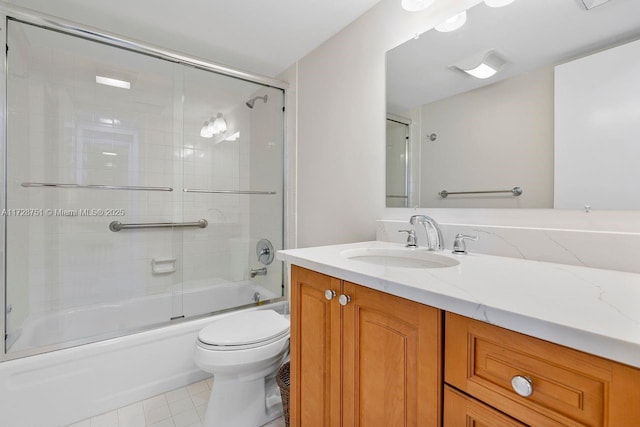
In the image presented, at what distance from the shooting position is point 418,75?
4.65ft

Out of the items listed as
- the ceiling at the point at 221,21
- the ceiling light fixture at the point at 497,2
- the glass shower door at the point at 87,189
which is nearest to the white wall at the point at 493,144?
the ceiling light fixture at the point at 497,2

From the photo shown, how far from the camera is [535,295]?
0.62m

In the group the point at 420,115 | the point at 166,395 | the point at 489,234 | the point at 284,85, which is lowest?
the point at 166,395

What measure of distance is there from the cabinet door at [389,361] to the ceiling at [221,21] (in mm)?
1543

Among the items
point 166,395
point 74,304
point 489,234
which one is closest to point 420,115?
point 489,234

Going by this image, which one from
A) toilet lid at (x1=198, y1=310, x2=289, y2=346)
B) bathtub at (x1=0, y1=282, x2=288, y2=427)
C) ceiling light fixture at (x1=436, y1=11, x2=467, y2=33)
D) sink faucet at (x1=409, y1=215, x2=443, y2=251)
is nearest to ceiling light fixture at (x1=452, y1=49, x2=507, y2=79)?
ceiling light fixture at (x1=436, y1=11, x2=467, y2=33)

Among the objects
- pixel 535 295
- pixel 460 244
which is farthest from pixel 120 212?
pixel 535 295

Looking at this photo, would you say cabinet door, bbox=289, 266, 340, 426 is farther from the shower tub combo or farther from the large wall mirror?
the shower tub combo

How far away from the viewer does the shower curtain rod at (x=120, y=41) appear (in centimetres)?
150

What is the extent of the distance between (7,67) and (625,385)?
2531 millimetres

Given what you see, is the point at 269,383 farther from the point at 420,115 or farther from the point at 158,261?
the point at 420,115

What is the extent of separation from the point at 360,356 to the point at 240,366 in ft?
2.35

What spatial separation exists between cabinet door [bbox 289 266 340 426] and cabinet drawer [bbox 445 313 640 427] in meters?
0.39

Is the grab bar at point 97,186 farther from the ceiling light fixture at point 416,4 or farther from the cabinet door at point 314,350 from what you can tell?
the ceiling light fixture at point 416,4
